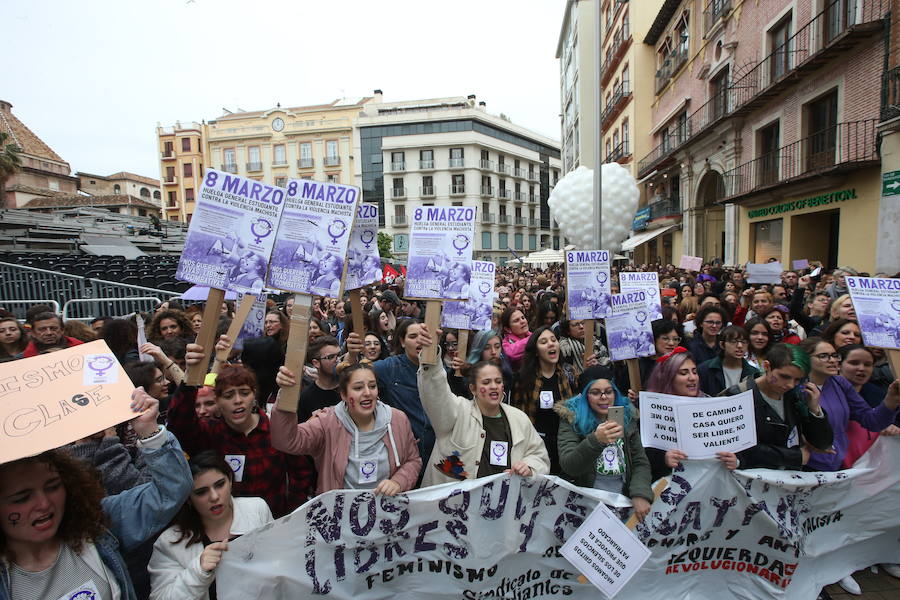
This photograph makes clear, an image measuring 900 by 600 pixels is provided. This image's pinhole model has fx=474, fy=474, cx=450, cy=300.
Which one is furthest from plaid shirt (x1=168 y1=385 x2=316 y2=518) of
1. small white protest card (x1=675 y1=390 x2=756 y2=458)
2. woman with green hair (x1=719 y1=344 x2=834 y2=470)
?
woman with green hair (x1=719 y1=344 x2=834 y2=470)

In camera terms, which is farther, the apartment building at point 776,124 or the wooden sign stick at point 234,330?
the apartment building at point 776,124

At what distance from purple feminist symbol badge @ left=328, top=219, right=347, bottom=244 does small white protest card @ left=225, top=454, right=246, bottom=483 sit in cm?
132

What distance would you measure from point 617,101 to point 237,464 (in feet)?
99.2

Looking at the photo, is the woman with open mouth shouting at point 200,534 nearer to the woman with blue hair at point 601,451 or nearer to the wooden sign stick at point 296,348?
the wooden sign stick at point 296,348

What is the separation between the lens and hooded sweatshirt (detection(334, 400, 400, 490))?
265cm

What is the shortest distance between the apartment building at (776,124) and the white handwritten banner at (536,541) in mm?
10631

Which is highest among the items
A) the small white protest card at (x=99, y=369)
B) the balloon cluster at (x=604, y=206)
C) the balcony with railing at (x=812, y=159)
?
the balcony with railing at (x=812, y=159)

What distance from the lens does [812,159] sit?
41.9ft

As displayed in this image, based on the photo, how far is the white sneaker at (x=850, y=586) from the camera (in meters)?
2.98

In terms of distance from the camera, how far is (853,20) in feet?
35.8

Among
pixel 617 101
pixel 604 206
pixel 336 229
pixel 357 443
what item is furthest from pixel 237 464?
pixel 617 101

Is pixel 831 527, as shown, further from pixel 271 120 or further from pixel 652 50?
pixel 271 120

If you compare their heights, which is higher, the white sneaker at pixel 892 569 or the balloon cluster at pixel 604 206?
the balloon cluster at pixel 604 206

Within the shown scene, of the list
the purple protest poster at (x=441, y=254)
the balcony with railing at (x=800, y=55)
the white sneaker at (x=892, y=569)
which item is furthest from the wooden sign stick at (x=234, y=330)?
the balcony with railing at (x=800, y=55)
